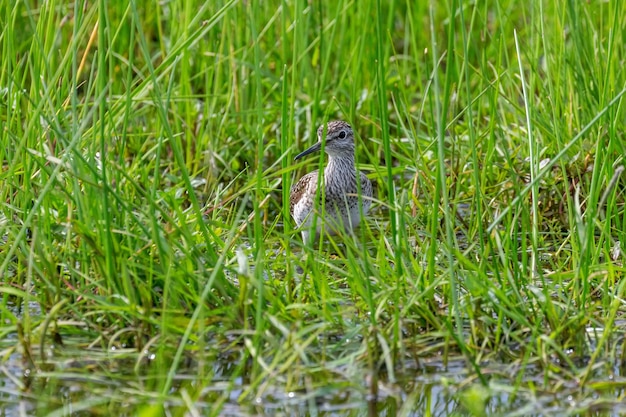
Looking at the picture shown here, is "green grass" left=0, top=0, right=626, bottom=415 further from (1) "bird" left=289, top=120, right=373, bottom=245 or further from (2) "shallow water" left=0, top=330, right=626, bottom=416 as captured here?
(1) "bird" left=289, top=120, right=373, bottom=245

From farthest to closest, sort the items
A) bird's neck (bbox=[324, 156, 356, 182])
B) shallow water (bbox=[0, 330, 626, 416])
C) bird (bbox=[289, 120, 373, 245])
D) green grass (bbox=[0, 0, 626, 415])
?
bird's neck (bbox=[324, 156, 356, 182]) < bird (bbox=[289, 120, 373, 245]) < green grass (bbox=[0, 0, 626, 415]) < shallow water (bbox=[0, 330, 626, 416])

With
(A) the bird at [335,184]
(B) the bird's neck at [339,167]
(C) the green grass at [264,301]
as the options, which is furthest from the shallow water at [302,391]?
(B) the bird's neck at [339,167]

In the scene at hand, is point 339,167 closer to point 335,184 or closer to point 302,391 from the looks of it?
point 335,184

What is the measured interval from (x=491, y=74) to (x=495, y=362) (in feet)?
12.2

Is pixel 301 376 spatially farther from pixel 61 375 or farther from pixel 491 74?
pixel 491 74

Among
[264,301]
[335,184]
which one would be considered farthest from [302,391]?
[335,184]

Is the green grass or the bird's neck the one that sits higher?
the green grass

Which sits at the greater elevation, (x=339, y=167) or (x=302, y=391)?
(x=302, y=391)

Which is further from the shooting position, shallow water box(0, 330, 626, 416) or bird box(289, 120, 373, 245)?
bird box(289, 120, 373, 245)

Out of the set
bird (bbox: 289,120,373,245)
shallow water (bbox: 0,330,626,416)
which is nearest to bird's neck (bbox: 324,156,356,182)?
bird (bbox: 289,120,373,245)

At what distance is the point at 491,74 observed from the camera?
7945 millimetres

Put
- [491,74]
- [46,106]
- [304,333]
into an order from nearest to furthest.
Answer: [304,333], [46,106], [491,74]

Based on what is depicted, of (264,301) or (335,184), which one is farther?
(335,184)

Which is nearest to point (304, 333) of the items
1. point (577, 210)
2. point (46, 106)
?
point (577, 210)
